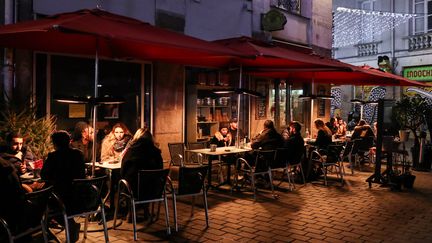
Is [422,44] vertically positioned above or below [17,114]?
above

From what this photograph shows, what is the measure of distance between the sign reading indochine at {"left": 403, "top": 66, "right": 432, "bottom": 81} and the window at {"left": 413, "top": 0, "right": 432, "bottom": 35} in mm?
1751

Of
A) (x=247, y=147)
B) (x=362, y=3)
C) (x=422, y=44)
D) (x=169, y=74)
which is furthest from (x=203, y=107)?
(x=362, y=3)

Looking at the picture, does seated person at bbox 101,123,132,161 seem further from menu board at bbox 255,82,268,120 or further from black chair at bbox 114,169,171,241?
menu board at bbox 255,82,268,120

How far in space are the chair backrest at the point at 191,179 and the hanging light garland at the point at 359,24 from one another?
17740 mm

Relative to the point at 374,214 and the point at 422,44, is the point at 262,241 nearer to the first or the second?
the point at 374,214

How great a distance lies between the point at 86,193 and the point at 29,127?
88.8 inches

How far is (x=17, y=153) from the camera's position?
565cm

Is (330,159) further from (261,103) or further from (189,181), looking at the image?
(189,181)

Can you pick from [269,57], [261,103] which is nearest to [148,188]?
[269,57]

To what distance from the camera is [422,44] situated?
20.3 m

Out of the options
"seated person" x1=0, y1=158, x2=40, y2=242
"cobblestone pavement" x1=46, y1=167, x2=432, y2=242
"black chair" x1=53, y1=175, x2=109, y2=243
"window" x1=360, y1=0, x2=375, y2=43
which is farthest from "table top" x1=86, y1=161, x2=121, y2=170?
"window" x1=360, y1=0, x2=375, y2=43

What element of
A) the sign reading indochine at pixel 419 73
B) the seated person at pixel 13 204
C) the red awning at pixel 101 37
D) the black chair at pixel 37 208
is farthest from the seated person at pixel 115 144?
the sign reading indochine at pixel 419 73

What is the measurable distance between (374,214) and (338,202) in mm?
849

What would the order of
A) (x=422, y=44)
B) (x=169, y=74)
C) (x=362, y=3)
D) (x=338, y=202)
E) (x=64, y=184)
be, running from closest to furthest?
(x=64, y=184)
(x=338, y=202)
(x=169, y=74)
(x=422, y=44)
(x=362, y=3)
